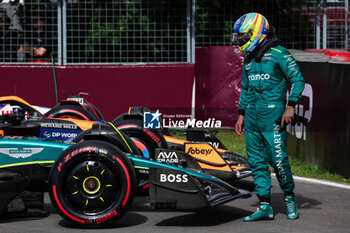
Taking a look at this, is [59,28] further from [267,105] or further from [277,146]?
[277,146]

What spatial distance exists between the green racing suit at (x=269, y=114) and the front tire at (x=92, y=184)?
130 cm

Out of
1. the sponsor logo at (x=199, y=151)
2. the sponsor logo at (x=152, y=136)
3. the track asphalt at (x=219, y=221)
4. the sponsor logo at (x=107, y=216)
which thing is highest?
the sponsor logo at (x=152, y=136)

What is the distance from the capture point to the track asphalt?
600 centimetres

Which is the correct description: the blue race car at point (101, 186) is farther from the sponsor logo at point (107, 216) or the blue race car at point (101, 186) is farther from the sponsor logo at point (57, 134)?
the sponsor logo at point (57, 134)

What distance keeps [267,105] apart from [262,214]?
0.99 meters

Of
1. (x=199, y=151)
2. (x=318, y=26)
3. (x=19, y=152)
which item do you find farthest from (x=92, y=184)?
(x=318, y=26)

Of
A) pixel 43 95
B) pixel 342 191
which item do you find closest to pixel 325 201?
pixel 342 191

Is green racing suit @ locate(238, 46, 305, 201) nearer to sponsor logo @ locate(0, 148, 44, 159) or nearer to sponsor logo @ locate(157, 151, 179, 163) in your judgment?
sponsor logo @ locate(157, 151, 179, 163)

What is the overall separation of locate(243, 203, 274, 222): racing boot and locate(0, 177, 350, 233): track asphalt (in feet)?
0.19

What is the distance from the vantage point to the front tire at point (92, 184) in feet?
19.4

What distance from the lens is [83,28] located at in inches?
545

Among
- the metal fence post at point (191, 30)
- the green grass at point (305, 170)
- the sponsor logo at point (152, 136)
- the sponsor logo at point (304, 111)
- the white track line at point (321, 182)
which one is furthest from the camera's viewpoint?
the metal fence post at point (191, 30)

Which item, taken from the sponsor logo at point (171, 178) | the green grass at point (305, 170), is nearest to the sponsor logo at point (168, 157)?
the sponsor logo at point (171, 178)

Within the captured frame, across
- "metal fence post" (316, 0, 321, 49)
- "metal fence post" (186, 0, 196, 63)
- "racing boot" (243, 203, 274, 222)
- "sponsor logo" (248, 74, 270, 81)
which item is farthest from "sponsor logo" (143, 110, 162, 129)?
"metal fence post" (316, 0, 321, 49)
